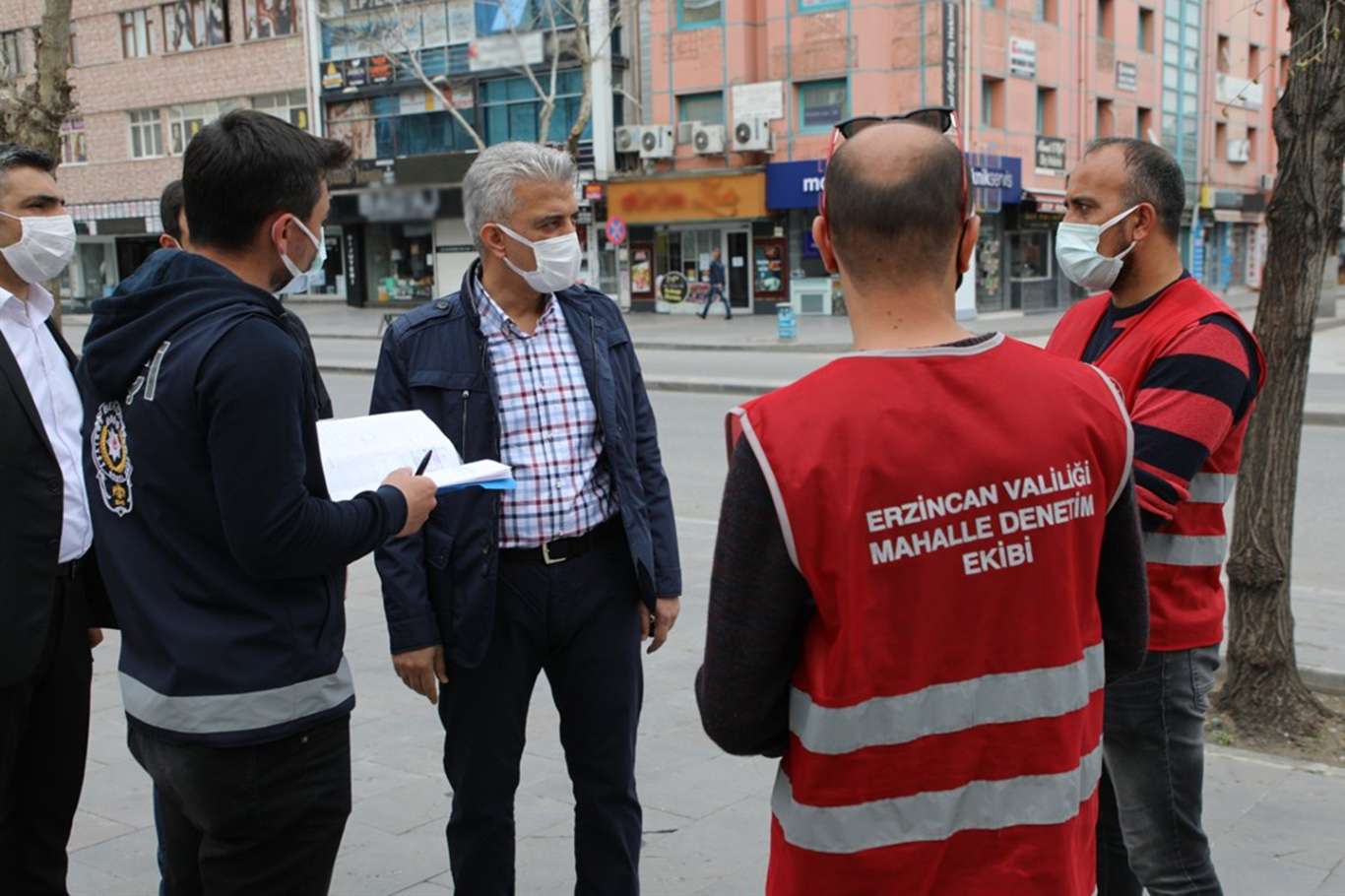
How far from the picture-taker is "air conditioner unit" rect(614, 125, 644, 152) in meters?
34.3

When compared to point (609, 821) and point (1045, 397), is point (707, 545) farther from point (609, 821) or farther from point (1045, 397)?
point (1045, 397)

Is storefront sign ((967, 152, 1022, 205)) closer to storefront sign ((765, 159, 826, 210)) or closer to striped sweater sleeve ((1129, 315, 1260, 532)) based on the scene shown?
storefront sign ((765, 159, 826, 210))

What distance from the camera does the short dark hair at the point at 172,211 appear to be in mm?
4547

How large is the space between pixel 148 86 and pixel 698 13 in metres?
21.0

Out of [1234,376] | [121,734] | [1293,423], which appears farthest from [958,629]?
[121,734]

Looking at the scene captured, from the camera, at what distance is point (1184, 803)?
9.64ft

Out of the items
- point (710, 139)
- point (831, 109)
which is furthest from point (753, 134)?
point (831, 109)

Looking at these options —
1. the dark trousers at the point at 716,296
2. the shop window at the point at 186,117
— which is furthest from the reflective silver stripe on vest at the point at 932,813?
the shop window at the point at 186,117

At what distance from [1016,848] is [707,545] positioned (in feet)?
21.2

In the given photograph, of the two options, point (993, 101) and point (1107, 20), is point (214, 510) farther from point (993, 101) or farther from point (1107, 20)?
point (1107, 20)

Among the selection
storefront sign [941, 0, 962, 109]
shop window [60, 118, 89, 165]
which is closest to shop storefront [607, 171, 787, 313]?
storefront sign [941, 0, 962, 109]

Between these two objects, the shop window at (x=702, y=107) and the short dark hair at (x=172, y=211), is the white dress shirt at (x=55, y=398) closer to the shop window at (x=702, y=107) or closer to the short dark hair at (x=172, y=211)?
the short dark hair at (x=172, y=211)

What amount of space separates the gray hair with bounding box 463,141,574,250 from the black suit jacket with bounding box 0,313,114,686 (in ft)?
3.78

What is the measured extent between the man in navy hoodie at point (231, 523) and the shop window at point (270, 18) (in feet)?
136
